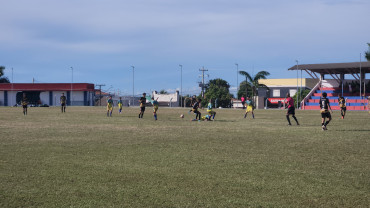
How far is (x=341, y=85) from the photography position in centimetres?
6512

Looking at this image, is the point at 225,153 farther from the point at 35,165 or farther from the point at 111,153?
the point at 35,165

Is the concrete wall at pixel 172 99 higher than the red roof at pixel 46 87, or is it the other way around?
the red roof at pixel 46 87

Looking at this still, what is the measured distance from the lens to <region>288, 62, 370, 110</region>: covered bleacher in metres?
59.7

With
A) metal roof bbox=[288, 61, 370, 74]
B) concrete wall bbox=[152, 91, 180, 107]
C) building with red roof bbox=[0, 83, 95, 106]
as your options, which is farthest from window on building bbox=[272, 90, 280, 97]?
building with red roof bbox=[0, 83, 95, 106]

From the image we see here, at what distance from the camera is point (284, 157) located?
1086 centimetres

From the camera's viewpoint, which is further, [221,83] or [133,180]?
[221,83]

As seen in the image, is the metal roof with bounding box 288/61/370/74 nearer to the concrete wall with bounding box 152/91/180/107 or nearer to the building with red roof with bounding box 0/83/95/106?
the concrete wall with bounding box 152/91/180/107

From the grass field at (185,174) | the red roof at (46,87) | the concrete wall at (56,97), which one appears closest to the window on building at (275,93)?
the red roof at (46,87)

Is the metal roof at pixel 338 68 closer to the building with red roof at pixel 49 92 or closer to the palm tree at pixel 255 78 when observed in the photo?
the palm tree at pixel 255 78

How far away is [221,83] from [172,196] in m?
90.7

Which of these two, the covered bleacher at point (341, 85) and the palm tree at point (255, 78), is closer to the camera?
the covered bleacher at point (341, 85)

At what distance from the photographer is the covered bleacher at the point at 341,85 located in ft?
196

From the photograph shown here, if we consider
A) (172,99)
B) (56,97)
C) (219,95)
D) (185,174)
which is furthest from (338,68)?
(56,97)

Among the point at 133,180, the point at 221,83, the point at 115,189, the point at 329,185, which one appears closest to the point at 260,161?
the point at 329,185
